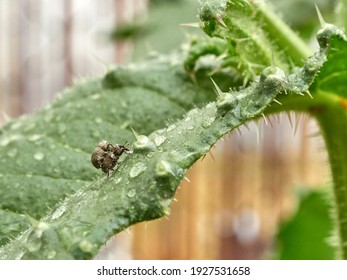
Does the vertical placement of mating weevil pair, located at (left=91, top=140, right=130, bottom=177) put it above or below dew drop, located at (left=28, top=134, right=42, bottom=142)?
below

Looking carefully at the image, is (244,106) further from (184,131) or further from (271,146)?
(271,146)

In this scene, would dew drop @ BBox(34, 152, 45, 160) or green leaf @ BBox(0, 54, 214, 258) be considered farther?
dew drop @ BBox(34, 152, 45, 160)

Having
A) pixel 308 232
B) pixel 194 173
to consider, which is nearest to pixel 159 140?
pixel 308 232

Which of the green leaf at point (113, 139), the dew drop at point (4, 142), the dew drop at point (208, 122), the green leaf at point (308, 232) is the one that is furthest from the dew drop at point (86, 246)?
the green leaf at point (308, 232)

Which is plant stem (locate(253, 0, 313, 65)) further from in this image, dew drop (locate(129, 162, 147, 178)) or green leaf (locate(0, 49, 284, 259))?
dew drop (locate(129, 162, 147, 178))

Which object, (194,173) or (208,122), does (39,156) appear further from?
(194,173)

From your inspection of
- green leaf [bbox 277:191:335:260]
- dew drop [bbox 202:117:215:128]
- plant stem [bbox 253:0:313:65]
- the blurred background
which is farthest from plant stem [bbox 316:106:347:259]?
the blurred background

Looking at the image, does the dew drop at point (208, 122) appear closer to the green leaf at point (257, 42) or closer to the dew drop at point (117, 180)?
the dew drop at point (117, 180)

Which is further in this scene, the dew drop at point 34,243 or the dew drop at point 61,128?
the dew drop at point 61,128
